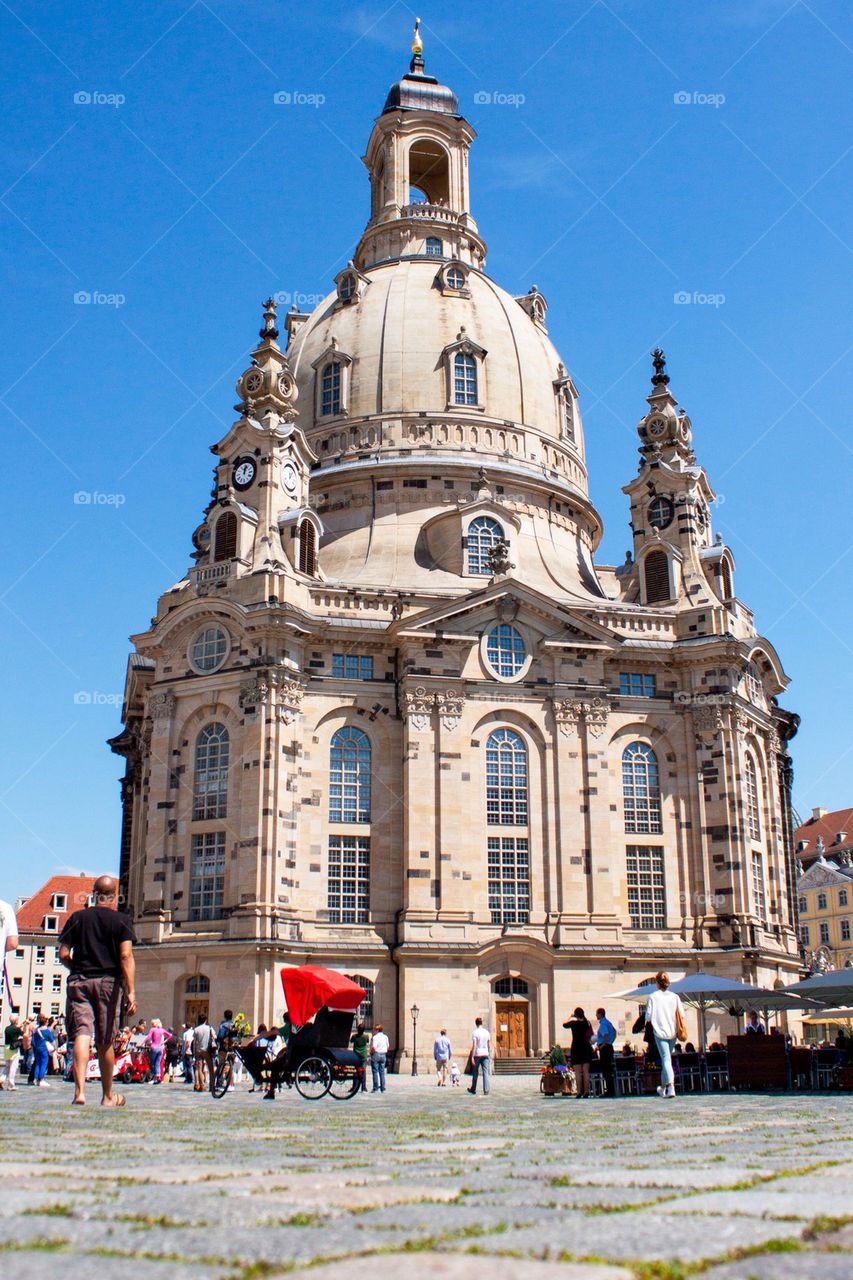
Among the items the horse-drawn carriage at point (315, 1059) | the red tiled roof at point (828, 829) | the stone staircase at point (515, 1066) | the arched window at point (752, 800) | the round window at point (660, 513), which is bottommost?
the stone staircase at point (515, 1066)

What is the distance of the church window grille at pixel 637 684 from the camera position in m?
55.9

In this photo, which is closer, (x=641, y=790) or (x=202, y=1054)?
(x=202, y=1054)

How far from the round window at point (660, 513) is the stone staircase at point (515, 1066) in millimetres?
25839

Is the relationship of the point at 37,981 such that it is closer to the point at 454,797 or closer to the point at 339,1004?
the point at 454,797

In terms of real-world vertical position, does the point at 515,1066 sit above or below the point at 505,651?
below

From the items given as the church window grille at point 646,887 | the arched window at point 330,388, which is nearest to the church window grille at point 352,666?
the church window grille at point 646,887

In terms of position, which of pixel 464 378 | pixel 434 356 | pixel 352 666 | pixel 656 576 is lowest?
pixel 352 666

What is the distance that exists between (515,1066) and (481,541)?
2234 centimetres

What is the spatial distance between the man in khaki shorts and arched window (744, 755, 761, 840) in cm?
4403

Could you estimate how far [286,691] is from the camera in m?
51.2

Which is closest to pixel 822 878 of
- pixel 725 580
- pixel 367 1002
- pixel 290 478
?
pixel 725 580

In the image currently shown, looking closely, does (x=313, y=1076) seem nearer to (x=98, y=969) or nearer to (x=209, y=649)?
(x=98, y=969)

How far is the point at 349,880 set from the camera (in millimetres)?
51188

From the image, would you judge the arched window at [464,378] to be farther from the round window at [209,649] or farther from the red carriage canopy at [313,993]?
the red carriage canopy at [313,993]
